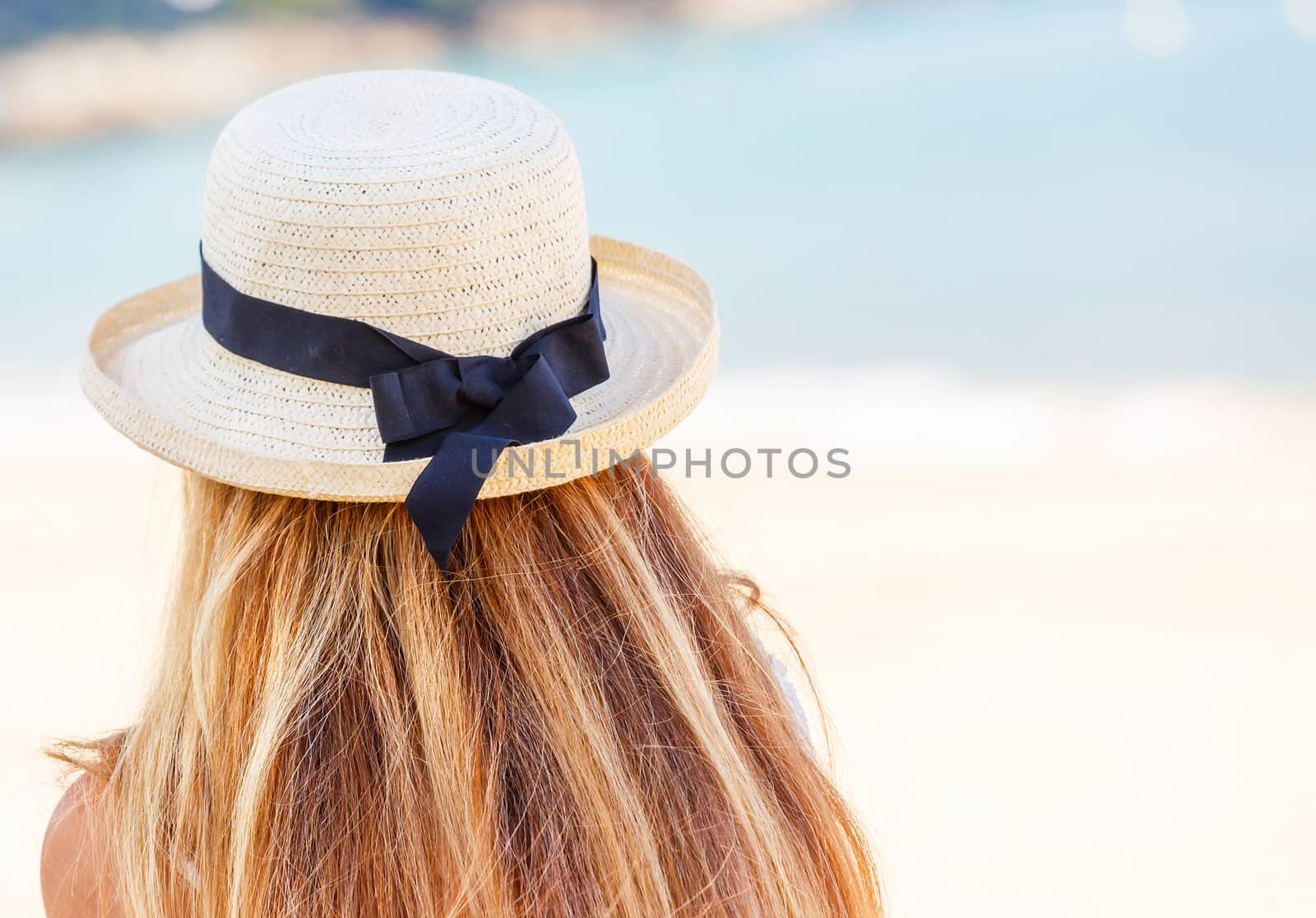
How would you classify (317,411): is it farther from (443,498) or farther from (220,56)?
(220,56)

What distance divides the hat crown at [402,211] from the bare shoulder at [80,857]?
586mm

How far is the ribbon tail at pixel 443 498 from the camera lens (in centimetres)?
100

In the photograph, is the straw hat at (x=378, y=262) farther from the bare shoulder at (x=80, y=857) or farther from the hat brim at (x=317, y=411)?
the bare shoulder at (x=80, y=857)

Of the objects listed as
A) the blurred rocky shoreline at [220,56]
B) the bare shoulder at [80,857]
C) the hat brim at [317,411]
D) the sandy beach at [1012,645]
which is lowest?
the sandy beach at [1012,645]

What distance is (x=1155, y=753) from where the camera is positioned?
9.03ft

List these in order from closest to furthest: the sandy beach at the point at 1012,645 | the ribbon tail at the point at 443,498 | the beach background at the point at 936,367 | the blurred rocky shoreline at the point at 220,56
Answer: the ribbon tail at the point at 443,498, the sandy beach at the point at 1012,645, the beach background at the point at 936,367, the blurred rocky shoreline at the point at 220,56

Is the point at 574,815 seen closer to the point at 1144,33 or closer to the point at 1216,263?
the point at 1216,263

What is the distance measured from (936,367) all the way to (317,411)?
496cm

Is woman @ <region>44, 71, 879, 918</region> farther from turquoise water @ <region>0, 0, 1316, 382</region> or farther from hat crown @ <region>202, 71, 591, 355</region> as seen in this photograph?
turquoise water @ <region>0, 0, 1316, 382</region>

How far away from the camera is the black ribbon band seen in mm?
1055

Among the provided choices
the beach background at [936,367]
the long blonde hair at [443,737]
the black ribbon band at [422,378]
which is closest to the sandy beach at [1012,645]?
the beach background at [936,367]

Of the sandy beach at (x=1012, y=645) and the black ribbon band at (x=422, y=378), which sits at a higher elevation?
the black ribbon band at (x=422, y=378)

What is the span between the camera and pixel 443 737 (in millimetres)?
1021

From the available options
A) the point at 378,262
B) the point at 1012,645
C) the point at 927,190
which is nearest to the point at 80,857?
the point at 378,262
